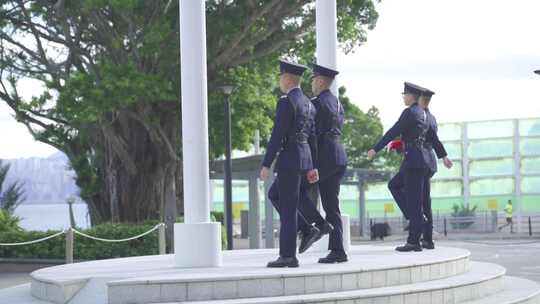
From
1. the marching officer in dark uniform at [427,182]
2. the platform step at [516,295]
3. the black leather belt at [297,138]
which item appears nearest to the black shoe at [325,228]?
the black leather belt at [297,138]

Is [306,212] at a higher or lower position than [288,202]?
lower

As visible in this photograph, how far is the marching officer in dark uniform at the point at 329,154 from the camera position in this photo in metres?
11.9

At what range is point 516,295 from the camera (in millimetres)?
12562

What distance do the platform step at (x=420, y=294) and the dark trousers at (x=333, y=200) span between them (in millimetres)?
1183

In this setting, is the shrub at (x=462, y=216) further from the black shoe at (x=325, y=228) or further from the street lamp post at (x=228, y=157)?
the black shoe at (x=325, y=228)

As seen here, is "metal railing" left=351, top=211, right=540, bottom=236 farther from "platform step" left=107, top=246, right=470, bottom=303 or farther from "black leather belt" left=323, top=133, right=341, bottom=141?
"platform step" left=107, top=246, right=470, bottom=303

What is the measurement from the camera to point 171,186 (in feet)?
95.5

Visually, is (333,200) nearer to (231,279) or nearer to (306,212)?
(306,212)

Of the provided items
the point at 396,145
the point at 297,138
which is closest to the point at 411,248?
the point at 396,145

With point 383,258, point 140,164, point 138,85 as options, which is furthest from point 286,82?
point 140,164

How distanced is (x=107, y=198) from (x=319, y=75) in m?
19.3

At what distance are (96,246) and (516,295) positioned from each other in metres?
14.1

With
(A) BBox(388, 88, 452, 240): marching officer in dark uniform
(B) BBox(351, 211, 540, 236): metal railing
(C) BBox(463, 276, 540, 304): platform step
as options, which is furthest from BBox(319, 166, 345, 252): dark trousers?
(B) BBox(351, 211, 540, 236): metal railing

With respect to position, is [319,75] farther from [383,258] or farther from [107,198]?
[107,198]
